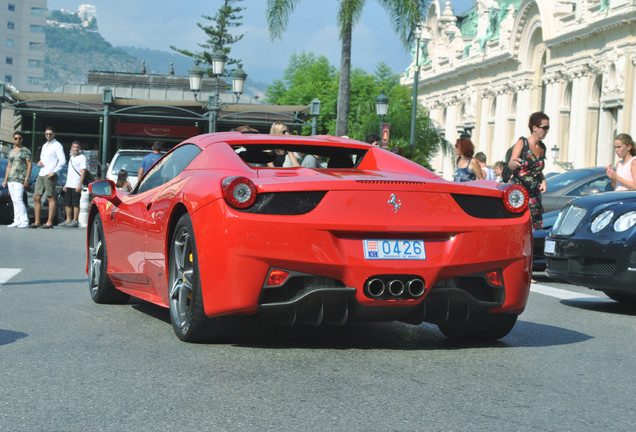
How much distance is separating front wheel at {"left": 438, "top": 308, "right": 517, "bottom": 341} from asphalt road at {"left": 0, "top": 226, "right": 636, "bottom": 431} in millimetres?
89

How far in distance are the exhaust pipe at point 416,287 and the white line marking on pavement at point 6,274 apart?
5010mm

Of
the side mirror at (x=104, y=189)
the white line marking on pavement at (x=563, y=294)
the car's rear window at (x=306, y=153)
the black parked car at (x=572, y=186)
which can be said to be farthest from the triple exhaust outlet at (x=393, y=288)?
the black parked car at (x=572, y=186)

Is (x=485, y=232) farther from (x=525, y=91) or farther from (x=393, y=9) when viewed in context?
(x=525, y=91)

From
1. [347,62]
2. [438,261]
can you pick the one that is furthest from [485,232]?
[347,62]

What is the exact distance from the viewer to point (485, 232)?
5.76 m

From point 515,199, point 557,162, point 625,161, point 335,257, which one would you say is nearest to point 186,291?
point 335,257

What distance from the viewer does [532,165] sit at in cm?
1177

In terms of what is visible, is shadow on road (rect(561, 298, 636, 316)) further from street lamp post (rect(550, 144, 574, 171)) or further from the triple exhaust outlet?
street lamp post (rect(550, 144, 574, 171))

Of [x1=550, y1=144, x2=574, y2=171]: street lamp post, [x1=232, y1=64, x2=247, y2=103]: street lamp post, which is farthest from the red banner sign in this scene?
[x1=550, y1=144, x2=574, y2=171]: street lamp post

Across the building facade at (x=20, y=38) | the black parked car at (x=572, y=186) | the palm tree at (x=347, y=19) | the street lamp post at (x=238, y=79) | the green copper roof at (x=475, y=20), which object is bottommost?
the black parked car at (x=572, y=186)

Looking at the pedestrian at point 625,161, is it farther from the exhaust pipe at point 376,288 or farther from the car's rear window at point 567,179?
the exhaust pipe at point 376,288

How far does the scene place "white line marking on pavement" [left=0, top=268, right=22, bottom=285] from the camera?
31.6 feet

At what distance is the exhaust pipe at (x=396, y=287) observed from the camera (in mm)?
5559

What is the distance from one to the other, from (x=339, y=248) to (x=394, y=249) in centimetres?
30
